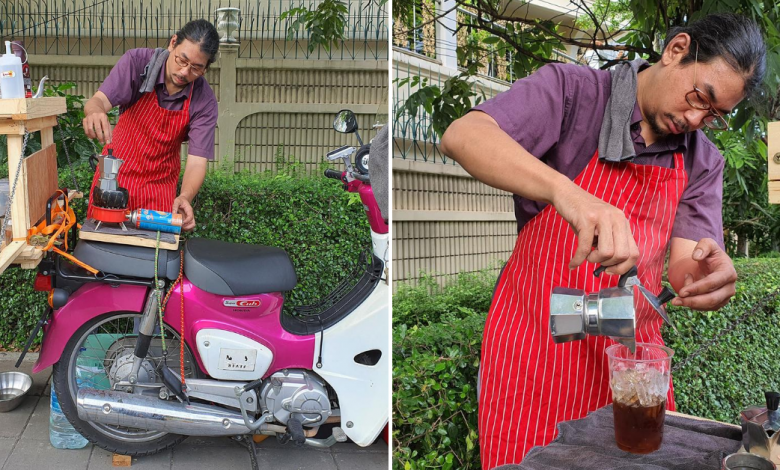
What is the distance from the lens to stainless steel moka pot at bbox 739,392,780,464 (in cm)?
102

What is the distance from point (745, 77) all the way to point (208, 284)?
Answer: 1843 mm

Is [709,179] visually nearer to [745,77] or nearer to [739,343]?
[745,77]

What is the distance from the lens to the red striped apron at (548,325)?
1.54 meters

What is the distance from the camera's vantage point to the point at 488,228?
15.8 feet

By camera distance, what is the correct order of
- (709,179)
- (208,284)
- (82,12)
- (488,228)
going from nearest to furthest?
1. (709,179)
2. (208,284)
3. (488,228)
4. (82,12)

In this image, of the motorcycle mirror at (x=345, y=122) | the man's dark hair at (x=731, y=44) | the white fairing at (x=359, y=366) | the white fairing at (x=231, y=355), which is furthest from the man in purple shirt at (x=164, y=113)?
the man's dark hair at (x=731, y=44)

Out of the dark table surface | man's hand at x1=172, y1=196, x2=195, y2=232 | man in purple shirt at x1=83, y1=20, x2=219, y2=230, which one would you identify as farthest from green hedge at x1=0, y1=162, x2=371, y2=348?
the dark table surface

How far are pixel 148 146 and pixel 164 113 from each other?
16 centimetres

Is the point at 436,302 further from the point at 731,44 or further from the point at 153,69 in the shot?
the point at 731,44

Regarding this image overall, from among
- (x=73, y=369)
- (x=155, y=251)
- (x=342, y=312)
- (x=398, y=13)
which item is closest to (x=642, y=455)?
(x=342, y=312)

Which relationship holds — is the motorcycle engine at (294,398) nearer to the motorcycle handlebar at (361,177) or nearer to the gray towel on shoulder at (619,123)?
the motorcycle handlebar at (361,177)

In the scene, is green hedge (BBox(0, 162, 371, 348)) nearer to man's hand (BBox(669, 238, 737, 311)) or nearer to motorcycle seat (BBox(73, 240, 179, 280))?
motorcycle seat (BBox(73, 240, 179, 280))

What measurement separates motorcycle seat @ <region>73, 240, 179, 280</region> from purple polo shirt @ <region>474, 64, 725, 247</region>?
4.72 ft

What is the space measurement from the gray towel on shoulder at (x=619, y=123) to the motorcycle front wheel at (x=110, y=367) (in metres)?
1.85
